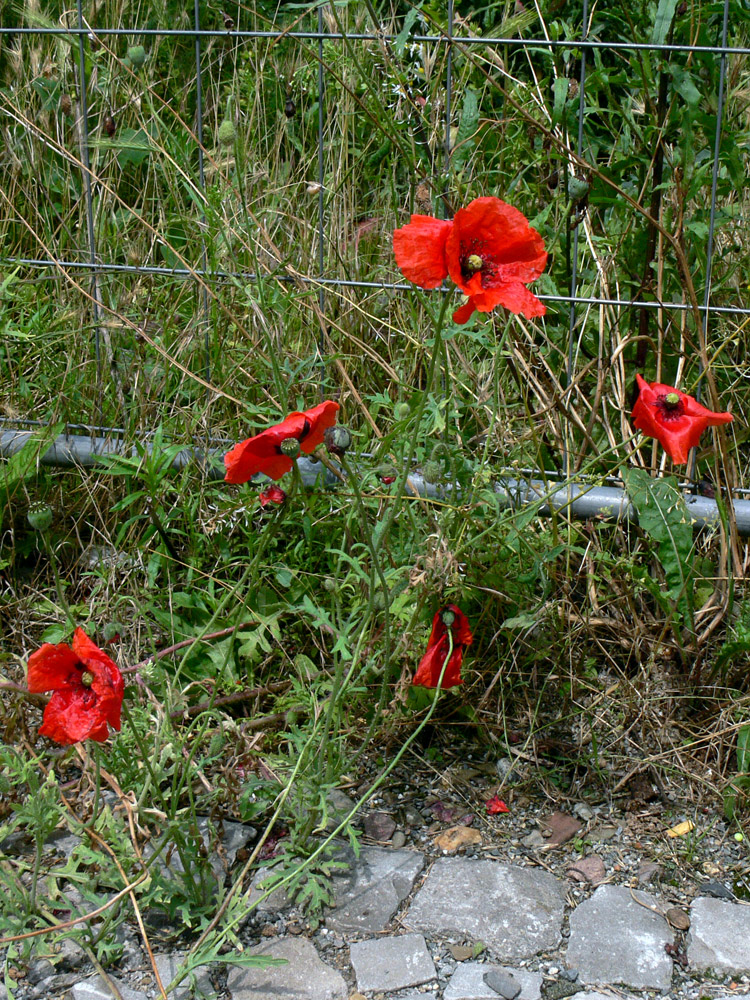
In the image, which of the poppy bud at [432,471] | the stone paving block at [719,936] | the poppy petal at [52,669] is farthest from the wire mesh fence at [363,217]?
the stone paving block at [719,936]

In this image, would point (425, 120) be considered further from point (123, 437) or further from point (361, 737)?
point (361, 737)

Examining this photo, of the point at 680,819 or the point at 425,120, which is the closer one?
the point at 680,819

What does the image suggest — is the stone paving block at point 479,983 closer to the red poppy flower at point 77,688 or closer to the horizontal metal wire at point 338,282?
the red poppy flower at point 77,688

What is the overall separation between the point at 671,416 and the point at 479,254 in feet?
1.40

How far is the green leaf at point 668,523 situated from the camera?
205cm

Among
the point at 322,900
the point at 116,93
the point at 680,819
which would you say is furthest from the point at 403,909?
the point at 116,93

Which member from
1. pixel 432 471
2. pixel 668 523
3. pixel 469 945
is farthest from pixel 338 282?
pixel 469 945

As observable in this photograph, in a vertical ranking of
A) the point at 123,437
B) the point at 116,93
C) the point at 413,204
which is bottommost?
the point at 123,437

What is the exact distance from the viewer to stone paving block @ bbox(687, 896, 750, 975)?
164 cm

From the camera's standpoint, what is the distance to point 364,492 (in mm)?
2141

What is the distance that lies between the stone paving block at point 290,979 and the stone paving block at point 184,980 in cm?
3

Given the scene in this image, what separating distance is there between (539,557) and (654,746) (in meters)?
0.43

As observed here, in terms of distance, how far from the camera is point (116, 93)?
3.17m

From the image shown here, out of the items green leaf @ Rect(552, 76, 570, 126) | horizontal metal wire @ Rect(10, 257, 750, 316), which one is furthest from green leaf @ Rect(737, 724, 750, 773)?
green leaf @ Rect(552, 76, 570, 126)
